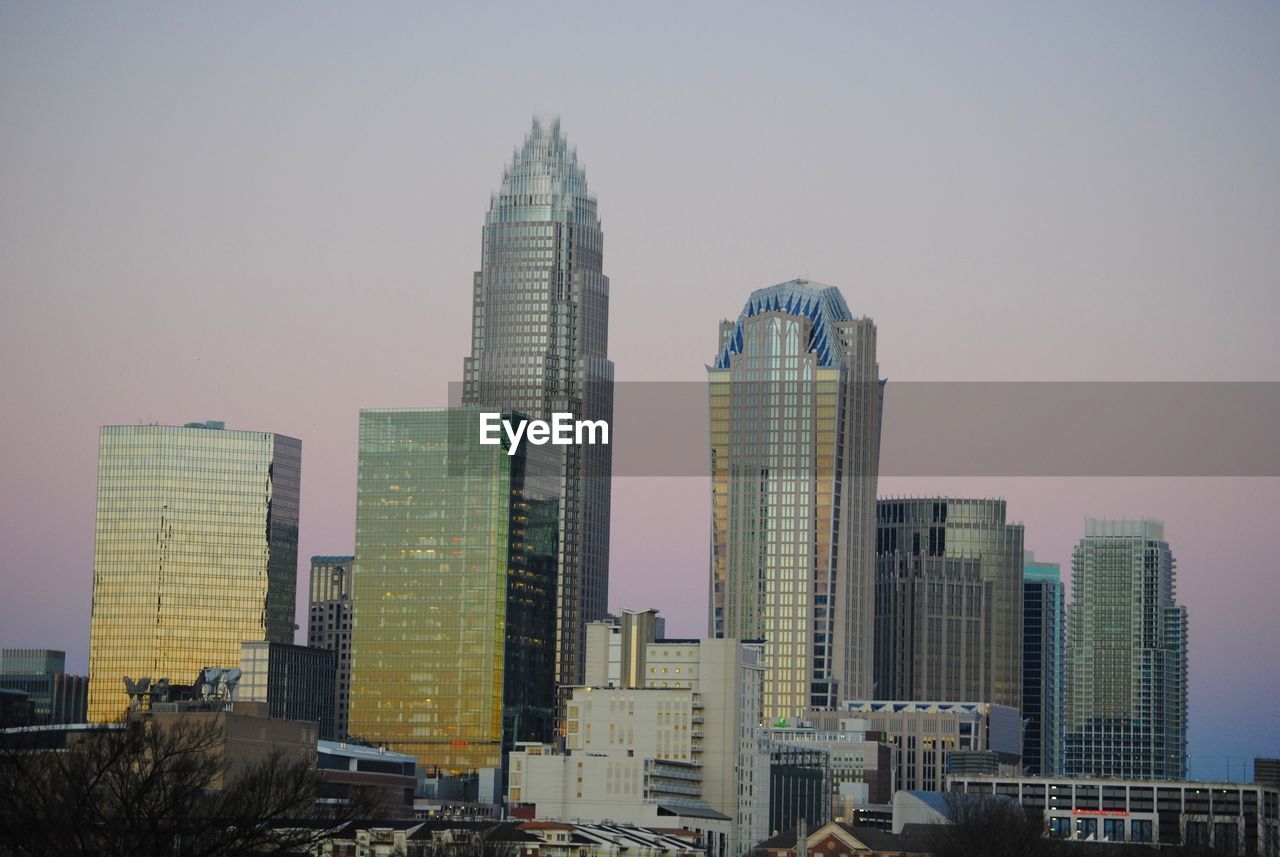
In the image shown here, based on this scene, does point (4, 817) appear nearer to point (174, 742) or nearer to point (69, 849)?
point (69, 849)

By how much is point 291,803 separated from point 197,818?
525 cm

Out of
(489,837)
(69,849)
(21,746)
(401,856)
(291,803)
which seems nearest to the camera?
(69,849)

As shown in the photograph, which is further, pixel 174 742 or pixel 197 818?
pixel 174 742

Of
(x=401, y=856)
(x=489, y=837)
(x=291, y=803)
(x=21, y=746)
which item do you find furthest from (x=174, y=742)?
(x=489, y=837)

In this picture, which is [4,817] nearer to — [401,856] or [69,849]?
[69,849]

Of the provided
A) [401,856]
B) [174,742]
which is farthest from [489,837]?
[174,742]

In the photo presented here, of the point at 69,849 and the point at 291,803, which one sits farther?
the point at 291,803

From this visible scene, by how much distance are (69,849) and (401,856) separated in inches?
3256

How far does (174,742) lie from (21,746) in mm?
6953

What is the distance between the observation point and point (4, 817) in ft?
332

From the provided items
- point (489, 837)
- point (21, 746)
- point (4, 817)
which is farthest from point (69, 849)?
point (489, 837)

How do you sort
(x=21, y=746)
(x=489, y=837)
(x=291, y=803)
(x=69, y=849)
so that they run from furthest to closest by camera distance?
(x=489, y=837), (x=21, y=746), (x=291, y=803), (x=69, y=849)

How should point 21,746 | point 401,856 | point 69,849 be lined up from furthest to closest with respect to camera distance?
point 401,856 → point 21,746 → point 69,849

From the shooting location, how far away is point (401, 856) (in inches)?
7106
